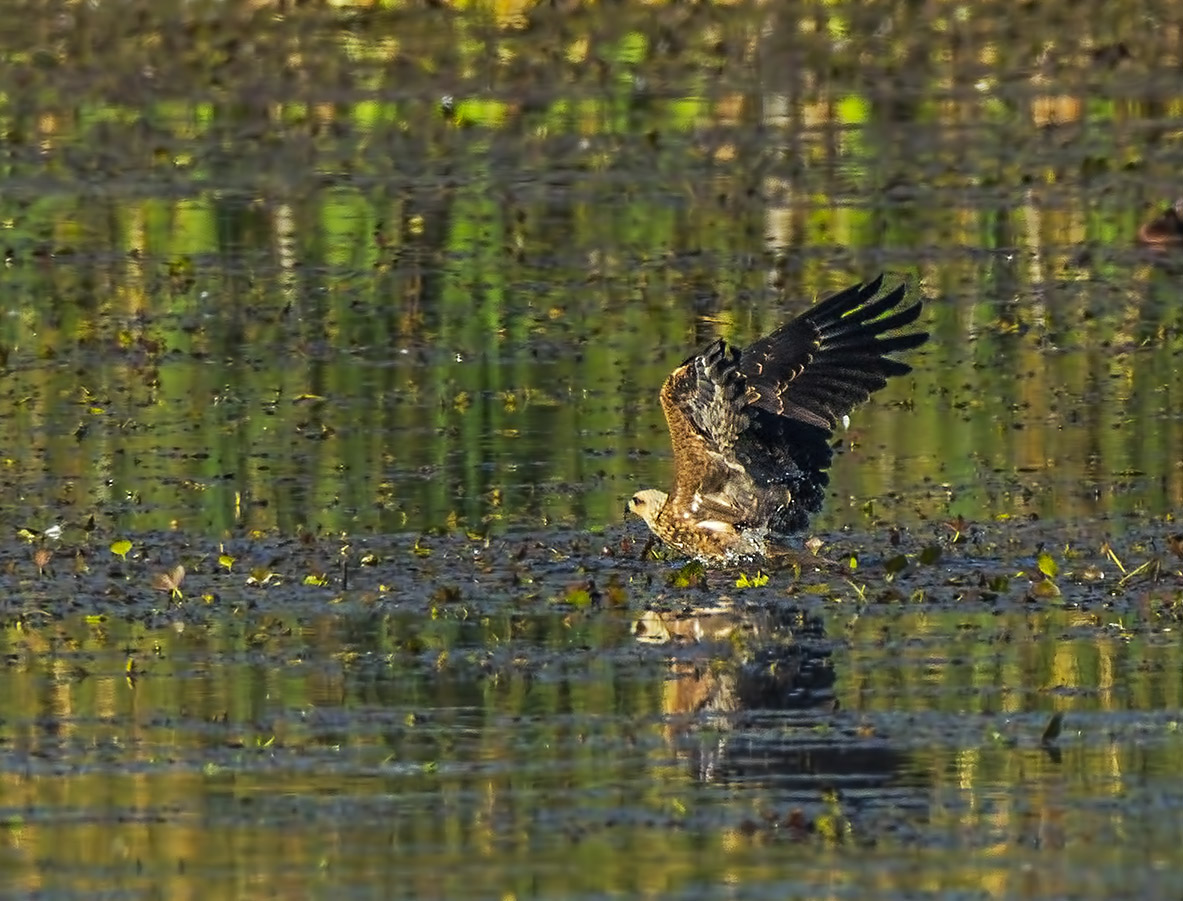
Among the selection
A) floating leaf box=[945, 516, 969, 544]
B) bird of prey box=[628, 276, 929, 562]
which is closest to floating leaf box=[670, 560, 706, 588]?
bird of prey box=[628, 276, 929, 562]

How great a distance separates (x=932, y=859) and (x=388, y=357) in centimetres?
852

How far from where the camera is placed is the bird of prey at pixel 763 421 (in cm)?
1116

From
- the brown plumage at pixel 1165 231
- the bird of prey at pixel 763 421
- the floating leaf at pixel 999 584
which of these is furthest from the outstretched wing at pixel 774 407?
the brown plumage at pixel 1165 231

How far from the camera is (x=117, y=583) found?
35.7 ft

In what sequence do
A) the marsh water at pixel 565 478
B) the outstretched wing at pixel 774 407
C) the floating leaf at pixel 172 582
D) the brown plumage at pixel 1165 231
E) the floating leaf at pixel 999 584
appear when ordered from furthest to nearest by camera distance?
the brown plumage at pixel 1165 231, the outstretched wing at pixel 774 407, the floating leaf at pixel 172 582, the floating leaf at pixel 999 584, the marsh water at pixel 565 478

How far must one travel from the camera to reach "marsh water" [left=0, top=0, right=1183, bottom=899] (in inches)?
306

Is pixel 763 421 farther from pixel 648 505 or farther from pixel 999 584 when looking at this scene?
pixel 999 584

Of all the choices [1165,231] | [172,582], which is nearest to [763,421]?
[172,582]

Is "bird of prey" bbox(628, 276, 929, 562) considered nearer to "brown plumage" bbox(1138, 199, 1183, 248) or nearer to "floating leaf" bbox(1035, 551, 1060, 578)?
"floating leaf" bbox(1035, 551, 1060, 578)

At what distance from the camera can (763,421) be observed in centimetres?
1170

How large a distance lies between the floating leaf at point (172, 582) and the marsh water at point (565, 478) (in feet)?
0.19

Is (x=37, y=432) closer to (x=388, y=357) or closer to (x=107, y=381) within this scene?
(x=107, y=381)

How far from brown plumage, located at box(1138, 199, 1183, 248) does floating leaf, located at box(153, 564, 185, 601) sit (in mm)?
8533

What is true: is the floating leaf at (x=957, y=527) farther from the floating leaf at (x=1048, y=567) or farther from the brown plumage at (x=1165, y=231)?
the brown plumage at (x=1165, y=231)
